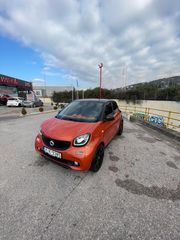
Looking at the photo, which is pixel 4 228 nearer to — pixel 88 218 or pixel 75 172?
pixel 88 218

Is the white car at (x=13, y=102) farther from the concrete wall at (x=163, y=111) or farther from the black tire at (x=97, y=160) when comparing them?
the black tire at (x=97, y=160)

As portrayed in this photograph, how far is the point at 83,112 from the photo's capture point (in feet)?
11.5

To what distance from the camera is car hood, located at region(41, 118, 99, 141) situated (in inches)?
98.1

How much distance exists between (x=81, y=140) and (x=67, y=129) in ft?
1.40

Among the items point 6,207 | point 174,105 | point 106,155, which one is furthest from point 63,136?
point 174,105

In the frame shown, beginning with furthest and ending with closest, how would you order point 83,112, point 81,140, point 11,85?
1. point 11,85
2. point 83,112
3. point 81,140

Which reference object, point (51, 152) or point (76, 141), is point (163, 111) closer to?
point (76, 141)

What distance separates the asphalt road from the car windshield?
47.4 inches

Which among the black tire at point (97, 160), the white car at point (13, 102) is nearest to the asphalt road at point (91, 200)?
the black tire at point (97, 160)

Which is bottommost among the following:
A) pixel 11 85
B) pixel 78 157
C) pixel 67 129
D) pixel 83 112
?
pixel 78 157

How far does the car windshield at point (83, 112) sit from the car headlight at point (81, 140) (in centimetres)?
67

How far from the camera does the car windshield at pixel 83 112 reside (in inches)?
Answer: 126

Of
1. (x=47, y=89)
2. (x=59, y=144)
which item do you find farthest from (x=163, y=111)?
(x=47, y=89)

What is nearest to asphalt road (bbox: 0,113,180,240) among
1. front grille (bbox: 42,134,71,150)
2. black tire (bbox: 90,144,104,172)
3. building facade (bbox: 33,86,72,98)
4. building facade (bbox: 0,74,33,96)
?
Result: black tire (bbox: 90,144,104,172)
